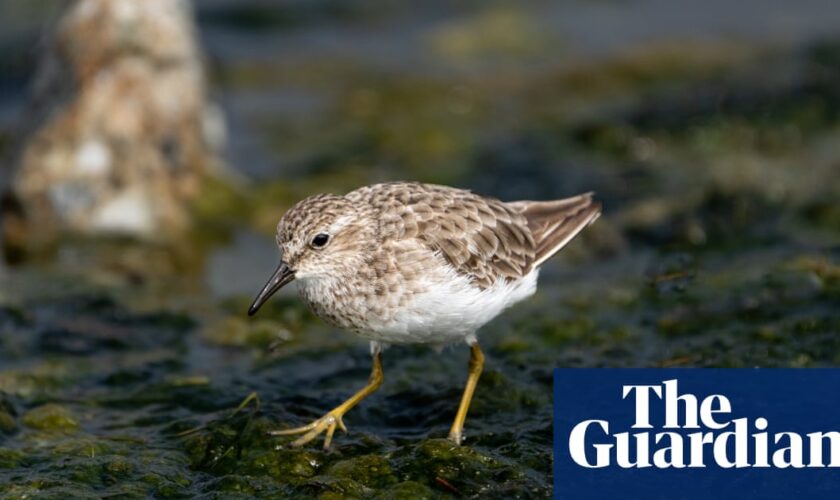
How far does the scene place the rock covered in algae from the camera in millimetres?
10258

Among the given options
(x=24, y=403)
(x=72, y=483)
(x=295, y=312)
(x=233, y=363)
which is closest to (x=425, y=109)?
(x=295, y=312)

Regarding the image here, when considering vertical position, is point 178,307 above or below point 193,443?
above

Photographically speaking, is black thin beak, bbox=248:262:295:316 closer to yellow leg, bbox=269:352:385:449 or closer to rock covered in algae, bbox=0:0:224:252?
yellow leg, bbox=269:352:385:449

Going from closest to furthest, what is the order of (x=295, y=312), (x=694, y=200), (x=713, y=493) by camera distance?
(x=713, y=493) < (x=295, y=312) < (x=694, y=200)

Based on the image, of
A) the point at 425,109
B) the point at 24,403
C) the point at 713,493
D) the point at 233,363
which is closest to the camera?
the point at 713,493

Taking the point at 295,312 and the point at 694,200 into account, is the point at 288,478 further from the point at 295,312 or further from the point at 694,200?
the point at 694,200

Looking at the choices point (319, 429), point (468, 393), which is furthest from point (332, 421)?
point (468, 393)

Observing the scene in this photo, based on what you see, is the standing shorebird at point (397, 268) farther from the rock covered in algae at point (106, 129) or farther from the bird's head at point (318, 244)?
the rock covered in algae at point (106, 129)

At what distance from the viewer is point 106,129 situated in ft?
34.1

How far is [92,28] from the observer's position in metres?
10.3

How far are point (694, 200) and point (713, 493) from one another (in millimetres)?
4710

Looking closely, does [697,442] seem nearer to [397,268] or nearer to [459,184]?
[397,268]

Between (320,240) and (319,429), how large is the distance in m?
0.98

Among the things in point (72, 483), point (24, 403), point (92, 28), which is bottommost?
point (72, 483)
